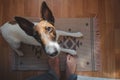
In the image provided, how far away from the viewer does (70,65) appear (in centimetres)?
221

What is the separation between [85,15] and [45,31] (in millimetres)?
455

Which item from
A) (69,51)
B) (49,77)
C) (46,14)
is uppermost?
(46,14)

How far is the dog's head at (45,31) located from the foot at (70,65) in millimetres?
221

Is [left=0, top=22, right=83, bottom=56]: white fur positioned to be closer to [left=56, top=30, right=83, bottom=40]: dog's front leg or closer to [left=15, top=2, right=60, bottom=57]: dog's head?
[left=56, top=30, right=83, bottom=40]: dog's front leg

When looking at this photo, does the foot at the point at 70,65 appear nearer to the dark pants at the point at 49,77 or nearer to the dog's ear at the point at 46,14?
the dark pants at the point at 49,77

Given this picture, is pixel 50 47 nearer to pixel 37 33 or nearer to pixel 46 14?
pixel 37 33

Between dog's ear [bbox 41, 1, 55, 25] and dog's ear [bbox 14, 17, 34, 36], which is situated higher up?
dog's ear [bbox 41, 1, 55, 25]

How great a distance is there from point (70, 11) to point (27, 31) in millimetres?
435

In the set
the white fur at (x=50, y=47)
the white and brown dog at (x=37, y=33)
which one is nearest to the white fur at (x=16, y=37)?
the white and brown dog at (x=37, y=33)

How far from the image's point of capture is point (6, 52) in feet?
7.54

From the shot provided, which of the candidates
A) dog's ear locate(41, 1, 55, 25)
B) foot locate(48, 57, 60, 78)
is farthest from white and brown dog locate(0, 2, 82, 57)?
foot locate(48, 57, 60, 78)

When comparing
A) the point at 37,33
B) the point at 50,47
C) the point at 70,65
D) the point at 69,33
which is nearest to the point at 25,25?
the point at 37,33

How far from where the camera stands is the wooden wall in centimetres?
224

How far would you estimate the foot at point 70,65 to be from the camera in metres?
2.19
